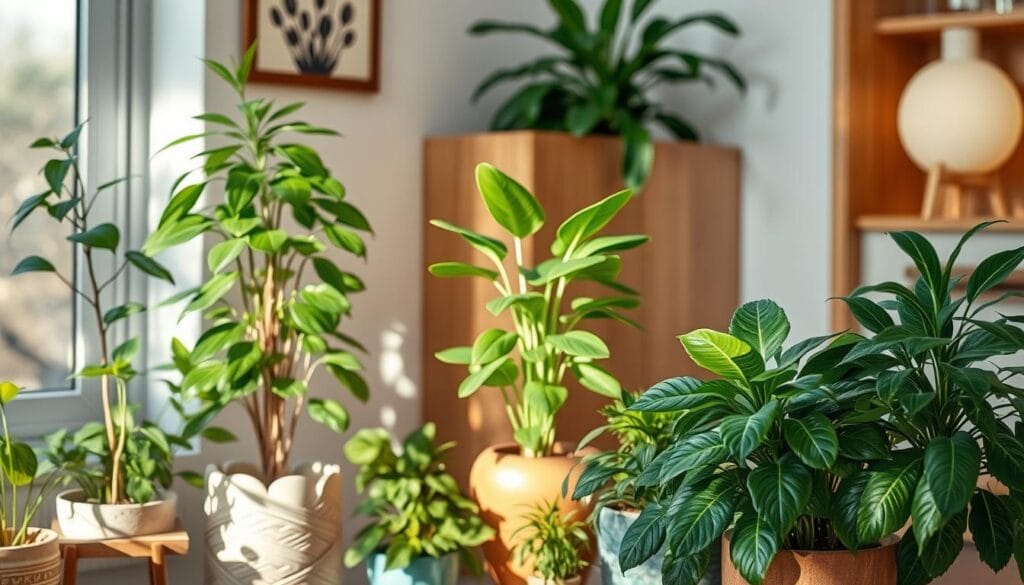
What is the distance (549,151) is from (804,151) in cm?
79

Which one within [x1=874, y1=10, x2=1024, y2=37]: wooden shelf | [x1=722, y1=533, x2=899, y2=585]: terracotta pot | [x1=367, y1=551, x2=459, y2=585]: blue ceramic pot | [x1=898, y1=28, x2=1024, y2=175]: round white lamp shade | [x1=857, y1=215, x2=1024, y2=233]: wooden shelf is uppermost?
[x1=874, y1=10, x2=1024, y2=37]: wooden shelf

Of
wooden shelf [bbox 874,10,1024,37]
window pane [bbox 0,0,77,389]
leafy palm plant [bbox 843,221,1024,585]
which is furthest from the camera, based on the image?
wooden shelf [bbox 874,10,1024,37]

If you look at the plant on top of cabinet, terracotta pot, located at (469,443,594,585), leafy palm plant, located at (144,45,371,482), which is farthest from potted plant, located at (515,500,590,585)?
the plant on top of cabinet

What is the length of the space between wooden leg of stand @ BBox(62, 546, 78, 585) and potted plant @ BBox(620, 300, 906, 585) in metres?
1.16

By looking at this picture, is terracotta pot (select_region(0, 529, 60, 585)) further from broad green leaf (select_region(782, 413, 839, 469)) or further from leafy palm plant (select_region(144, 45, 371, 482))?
broad green leaf (select_region(782, 413, 839, 469))

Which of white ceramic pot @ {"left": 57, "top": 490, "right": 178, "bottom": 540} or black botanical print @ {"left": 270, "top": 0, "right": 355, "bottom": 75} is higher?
black botanical print @ {"left": 270, "top": 0, "right": 355, "bottom": 75}

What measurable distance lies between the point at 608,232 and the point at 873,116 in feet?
2.62

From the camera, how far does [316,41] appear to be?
3.29 m

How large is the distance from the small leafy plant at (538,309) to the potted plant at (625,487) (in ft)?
0.61

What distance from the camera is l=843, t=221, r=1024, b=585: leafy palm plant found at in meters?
1.76

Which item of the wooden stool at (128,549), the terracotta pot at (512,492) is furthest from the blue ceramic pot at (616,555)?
the wooden stool at (128,549)

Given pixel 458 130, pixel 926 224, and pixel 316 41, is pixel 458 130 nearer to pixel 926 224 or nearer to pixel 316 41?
pixel 316 41

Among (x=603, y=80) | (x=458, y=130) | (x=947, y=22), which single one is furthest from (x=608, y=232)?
(x=947, y=22)

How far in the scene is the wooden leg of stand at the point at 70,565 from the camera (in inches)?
99.7
